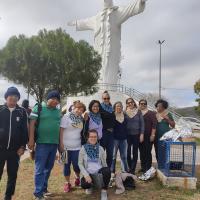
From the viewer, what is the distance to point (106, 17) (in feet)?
96.9

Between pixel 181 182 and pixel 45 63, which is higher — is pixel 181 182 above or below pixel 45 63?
below

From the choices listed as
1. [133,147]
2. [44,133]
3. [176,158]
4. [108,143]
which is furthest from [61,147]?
[176,158]

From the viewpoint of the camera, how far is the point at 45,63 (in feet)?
75.5

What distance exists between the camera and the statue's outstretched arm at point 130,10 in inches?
1022

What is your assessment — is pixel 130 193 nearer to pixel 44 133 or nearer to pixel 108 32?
pixel 44 133

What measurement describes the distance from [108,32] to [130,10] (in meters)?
3.08

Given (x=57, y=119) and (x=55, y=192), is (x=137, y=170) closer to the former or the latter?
(x=55, y=192)

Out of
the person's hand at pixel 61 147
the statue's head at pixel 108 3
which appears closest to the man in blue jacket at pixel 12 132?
the person's hand at pixel 61 147

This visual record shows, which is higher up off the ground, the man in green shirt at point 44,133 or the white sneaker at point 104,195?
the man in green shirt at point 44,133

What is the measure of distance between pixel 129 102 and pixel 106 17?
73.0 ft

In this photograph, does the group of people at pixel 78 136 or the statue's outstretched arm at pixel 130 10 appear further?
the statue's outstretched arm at pixel 130 10

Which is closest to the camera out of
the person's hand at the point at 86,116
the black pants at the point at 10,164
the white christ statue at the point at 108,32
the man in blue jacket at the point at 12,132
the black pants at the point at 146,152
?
the man in blue jacket at the point at 12,132

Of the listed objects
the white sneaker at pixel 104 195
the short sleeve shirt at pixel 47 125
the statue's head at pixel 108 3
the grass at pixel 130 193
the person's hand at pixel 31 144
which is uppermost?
the statue's head at pixel 108 3

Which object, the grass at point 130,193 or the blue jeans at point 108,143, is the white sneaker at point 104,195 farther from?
the blue jeans at point 108,143
